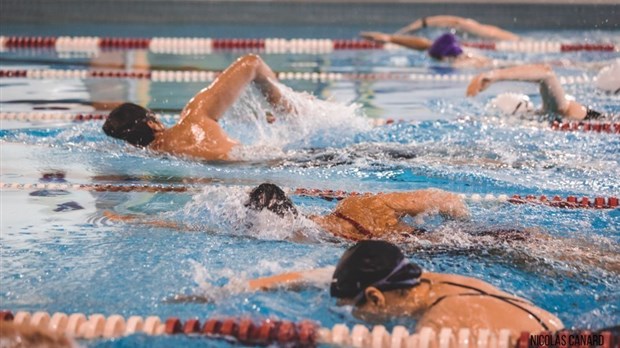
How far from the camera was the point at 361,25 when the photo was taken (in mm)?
11734

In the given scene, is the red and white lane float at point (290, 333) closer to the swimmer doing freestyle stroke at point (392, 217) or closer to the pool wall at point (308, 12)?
the swimmer doing freestyle stroke at point (392, 217)

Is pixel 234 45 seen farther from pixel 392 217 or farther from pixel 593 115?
pixel 392 217

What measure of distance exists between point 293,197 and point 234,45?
5714 millimetres

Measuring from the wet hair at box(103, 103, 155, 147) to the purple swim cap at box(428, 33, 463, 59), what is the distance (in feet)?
13.6

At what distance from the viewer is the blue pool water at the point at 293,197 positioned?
3.00 metres

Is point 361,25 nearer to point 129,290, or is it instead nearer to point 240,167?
point 240,167

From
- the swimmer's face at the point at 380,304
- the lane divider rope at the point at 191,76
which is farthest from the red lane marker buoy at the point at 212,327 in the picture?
the lane divider rope at the point at 191,76

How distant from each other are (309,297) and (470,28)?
7.07 metres

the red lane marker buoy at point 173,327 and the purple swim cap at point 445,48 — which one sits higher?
the purple swim cap at point 445,48

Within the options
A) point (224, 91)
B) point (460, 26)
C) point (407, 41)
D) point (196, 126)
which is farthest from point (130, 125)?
point (460, 26)

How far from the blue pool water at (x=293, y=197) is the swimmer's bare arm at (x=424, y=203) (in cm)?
6

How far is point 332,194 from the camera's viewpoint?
4.26 m

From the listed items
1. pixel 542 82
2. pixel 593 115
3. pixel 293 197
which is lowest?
pixel 293 197

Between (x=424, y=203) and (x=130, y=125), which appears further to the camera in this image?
(x=130, y=125)
